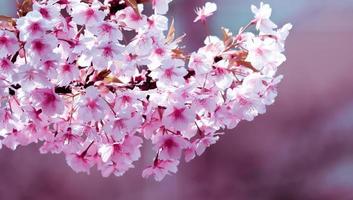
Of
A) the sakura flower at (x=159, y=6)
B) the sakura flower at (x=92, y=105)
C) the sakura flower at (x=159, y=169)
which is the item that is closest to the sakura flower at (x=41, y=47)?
the sakura flower at (x=92, y=105)

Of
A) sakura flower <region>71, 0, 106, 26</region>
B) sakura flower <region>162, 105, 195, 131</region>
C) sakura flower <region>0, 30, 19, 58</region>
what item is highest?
sakura flower <region>162, 105, 195, 131</region>

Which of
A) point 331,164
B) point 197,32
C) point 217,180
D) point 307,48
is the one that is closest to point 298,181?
point 331,164

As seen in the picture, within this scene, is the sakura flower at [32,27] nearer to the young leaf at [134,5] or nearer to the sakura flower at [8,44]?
the sakura flower at [8,44]

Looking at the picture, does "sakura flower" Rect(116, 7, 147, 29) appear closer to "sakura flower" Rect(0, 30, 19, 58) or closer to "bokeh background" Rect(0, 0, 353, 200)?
"sakura flower" Rect(0, 30, 19, 58)

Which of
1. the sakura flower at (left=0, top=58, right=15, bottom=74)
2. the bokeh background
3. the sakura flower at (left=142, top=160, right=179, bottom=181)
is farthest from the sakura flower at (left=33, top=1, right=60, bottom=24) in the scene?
the bokeh background

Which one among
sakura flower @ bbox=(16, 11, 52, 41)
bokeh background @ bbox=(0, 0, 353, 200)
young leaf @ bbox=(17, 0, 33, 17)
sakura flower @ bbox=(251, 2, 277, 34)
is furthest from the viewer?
bokeh background @ bbox=(0, 0, 353, 200)

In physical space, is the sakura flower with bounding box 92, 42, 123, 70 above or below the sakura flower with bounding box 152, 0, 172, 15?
below
